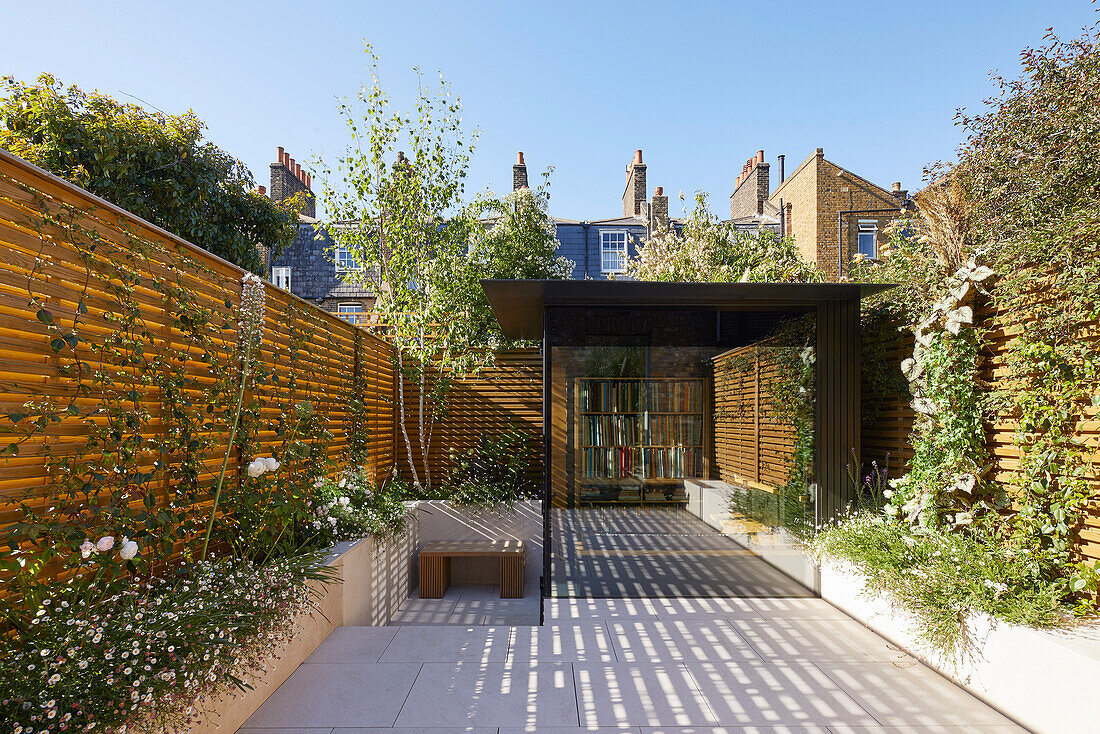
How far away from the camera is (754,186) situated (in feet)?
64.5

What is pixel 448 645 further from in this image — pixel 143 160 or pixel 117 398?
pixel 143 160

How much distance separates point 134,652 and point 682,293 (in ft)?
12.9

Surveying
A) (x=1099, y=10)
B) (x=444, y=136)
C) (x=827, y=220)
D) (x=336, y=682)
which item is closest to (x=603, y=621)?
(x=336, y=682)

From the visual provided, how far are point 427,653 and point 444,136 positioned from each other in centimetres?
550

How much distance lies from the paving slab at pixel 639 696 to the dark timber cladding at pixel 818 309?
1.80 meters

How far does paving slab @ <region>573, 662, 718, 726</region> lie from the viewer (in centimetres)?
280

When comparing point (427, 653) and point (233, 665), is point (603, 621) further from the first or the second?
point (233, 665)

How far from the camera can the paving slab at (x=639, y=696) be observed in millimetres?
2797

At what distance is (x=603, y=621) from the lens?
13.8ft

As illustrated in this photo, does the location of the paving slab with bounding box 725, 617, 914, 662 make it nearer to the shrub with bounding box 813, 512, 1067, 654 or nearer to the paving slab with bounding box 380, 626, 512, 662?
the shrub with bounding box 813, 512, 1067, 654

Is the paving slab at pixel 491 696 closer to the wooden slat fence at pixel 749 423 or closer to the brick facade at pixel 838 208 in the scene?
the wooden slat fence at pixel 749 423

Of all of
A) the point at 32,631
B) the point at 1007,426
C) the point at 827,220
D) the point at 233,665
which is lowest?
the point at 233,665

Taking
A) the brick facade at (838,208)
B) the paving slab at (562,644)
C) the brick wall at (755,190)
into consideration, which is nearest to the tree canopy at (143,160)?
the paving slab at (562,644)

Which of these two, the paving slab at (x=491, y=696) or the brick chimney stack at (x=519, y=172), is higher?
the brick chimney stack at (x=519, y=172)
